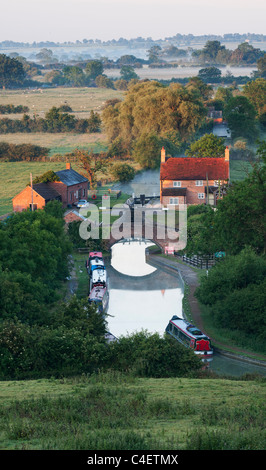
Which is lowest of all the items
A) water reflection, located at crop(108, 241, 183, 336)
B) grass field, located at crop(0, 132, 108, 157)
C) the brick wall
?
water reflection, located at crop(108, 241, 183, 336)

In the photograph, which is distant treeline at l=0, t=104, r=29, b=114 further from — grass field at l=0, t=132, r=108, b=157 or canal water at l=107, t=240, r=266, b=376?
canal water at l=107, t=240, r=266, b=376

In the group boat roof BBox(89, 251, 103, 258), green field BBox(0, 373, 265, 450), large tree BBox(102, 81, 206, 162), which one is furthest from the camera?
large tree BBox(102, 81, 206, 162)

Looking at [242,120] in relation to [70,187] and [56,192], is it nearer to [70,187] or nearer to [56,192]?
[70,187]

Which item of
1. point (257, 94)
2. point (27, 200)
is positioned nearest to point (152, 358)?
point (27, 200)

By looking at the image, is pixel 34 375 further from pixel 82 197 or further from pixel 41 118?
pixel 41 118

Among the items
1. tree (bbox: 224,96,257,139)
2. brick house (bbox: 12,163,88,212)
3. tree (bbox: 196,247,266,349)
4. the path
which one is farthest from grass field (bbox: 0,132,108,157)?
tree (bbox: 196,247,266,349)

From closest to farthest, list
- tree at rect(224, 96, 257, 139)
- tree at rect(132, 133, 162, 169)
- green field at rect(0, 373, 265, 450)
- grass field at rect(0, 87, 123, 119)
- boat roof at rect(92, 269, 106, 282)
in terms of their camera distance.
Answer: green field at rect(0, 373, 265, 450) < boat roof at rect(92, 269, 106, 282) < tree at rect(132, 133, 162, 169) < tree at rect(224, 96, 257, 139) < grass field at rect(0, 87, 123, 119)

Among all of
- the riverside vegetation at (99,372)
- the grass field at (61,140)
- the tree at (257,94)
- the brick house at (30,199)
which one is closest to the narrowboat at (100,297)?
the riverside vegetation at (99,372)

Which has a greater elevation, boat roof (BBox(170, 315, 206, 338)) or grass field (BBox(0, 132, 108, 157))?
boat roof (BBox(170, 315, 206, 338))
